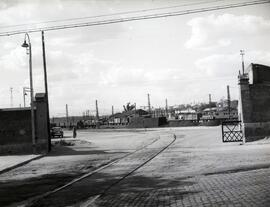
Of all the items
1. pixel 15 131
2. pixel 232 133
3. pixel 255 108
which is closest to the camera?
pixel 255 108

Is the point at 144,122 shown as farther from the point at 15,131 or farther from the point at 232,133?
the point at 15,131

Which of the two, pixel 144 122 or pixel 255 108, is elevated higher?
pixel 255 108

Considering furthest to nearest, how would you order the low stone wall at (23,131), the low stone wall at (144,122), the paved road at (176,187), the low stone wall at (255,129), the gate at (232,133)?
the low stone wall at (144,122), the gate at (232,133), the low stone wall at (23,131), the low stone wall at (255,129), the paved road at (176,187)

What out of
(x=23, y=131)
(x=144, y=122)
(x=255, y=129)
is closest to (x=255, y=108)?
(x=255, y=129)

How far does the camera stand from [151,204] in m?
9.23

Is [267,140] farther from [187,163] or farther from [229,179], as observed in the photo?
[229,179]

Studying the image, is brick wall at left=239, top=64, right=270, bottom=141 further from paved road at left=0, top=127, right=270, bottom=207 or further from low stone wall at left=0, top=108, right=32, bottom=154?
low stone wall at left=0, top=108, right=32, bottom=154

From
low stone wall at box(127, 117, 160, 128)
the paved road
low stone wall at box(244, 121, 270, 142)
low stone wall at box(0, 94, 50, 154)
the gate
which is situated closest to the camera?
the paved road

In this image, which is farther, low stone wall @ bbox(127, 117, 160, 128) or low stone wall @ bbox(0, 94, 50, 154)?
low stone wall @ bbox(127, 117, 160, 128)

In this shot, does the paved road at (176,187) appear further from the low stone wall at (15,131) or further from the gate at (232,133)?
the low stone wall at (15,131)

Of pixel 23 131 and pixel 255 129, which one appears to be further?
pixel 23 131

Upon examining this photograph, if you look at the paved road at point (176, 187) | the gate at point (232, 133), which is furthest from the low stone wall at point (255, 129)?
the paved road at point (176, 187)

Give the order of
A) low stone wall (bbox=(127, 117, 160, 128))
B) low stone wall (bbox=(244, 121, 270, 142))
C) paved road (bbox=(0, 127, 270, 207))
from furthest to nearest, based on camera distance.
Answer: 1. low stone wall (bbox=(127, 117, 160, 128))
2. low stone wall (bbox=(244, 121, 270, 142))
3. paved road (bbox=(0, 127, 270, 207))

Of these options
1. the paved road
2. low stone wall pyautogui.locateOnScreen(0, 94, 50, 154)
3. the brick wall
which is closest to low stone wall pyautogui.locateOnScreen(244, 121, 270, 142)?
the brick wall
